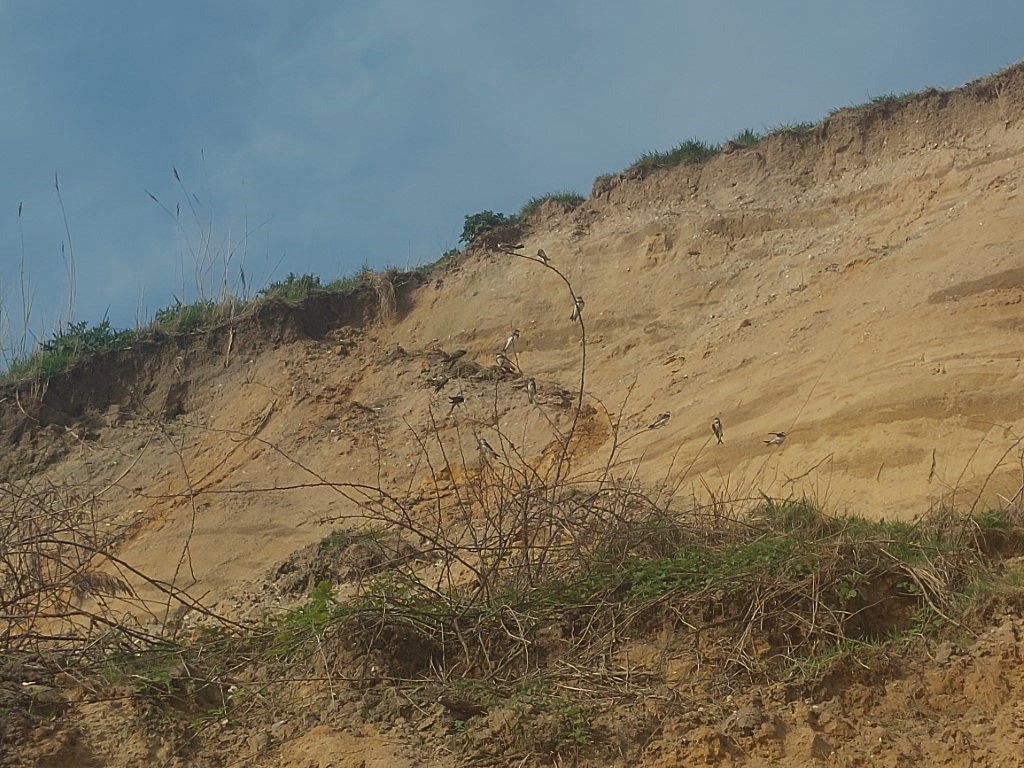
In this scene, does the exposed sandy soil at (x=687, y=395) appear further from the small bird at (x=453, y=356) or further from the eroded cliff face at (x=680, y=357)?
the small bird at (x=453, y=356)

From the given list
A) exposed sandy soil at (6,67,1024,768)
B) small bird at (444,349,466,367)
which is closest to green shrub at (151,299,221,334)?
exposed sandy soil at (6,67,1024,768)

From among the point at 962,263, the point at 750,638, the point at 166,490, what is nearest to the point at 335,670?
the point at 750,638

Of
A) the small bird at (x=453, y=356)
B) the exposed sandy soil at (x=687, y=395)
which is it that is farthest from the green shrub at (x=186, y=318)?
the small bird at (x=453, y=356)

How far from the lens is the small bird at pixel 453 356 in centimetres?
1381

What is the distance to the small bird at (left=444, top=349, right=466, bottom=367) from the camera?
13.8m

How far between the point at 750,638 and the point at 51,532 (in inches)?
118

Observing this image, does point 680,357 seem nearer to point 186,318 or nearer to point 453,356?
point 453,356

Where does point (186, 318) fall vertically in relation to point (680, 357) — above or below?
above

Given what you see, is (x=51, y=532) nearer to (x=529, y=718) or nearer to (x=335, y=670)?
(x=335, y=670)

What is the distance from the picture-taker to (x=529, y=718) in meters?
4.30

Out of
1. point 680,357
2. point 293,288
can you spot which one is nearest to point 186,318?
point 293,288

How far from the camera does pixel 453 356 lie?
45.9ft

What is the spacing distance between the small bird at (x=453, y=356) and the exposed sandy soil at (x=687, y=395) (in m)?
0.18

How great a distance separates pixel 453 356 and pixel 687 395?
3.62m
